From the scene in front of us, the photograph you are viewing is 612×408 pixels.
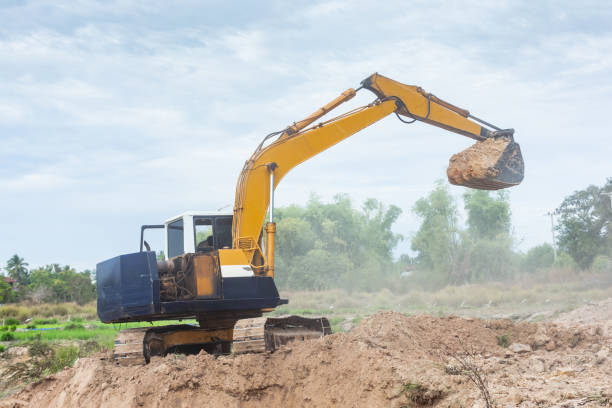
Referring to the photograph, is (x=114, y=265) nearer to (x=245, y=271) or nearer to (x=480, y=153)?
(x=245, y=271)

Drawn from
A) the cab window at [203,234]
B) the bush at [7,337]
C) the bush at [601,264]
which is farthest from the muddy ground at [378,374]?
the bush at [601,264]

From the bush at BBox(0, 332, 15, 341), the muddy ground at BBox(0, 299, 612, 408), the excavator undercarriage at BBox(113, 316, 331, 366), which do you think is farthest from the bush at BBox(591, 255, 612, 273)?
the bush at BBox(0, 332, 15, 341)

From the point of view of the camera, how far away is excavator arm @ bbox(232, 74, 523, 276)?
10.1 m

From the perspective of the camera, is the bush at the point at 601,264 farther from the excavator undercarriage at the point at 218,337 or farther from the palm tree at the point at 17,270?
the palm tree at the point at 17,270

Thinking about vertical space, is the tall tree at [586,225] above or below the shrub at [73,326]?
above

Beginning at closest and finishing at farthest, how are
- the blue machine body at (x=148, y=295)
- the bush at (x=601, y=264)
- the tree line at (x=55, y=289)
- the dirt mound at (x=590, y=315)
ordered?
the blue machine body at (x=148, y=295)
the dirt mound at (x=590, y=315)
the bush at (x=601, y=264)
the tree line at (x=55, y=289)

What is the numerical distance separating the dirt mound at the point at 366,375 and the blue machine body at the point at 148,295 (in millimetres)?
764

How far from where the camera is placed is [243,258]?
9.62 meters

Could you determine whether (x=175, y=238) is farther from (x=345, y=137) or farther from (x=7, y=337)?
(x=7, y=337)

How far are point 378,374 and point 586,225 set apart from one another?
32883mm

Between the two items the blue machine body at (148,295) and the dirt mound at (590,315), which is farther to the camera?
the dirt mound at (590,315)

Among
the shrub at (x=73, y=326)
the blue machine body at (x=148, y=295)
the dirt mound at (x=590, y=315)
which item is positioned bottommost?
the shrub at (x=73, y=326)

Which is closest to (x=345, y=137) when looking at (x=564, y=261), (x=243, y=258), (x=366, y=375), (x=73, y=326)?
(x=243, y=258)

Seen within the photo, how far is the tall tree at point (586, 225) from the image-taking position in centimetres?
3512
